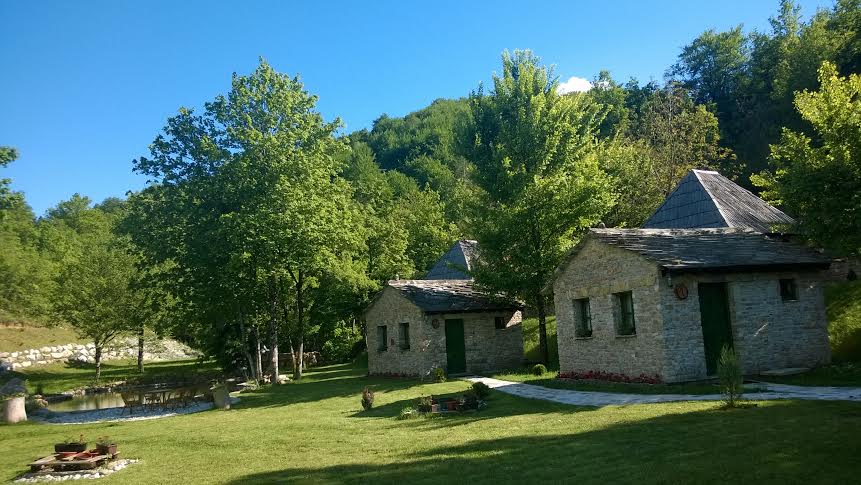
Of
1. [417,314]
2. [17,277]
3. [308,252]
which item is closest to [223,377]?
[308,252]

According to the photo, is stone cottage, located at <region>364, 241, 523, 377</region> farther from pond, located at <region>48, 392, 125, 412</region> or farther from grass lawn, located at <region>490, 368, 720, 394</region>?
pond, located at <region>48, 392, 125, 412</region>

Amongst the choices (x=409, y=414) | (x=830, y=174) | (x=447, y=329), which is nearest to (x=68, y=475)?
(x=409, y=414)

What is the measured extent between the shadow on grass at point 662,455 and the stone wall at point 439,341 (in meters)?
13.7

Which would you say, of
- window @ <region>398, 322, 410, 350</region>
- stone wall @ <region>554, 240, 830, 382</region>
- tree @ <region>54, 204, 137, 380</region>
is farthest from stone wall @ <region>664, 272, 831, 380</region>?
tree @ <region>54, 204, 137, 380</region>

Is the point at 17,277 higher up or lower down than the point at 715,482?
higher up

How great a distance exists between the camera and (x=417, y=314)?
24.2 m

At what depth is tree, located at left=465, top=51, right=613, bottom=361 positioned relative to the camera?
22.7m

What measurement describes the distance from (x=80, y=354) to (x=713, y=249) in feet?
157

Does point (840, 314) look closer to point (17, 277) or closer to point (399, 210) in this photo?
point (399, 210)

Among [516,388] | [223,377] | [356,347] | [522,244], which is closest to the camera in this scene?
[516,388]

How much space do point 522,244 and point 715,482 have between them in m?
17.1

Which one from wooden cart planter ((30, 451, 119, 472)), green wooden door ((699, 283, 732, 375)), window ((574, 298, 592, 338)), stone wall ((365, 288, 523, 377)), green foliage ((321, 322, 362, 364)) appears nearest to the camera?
wooden cart planter ((30, 451, 119, 472))

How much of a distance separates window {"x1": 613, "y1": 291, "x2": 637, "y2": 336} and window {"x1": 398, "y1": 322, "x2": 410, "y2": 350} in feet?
36.0

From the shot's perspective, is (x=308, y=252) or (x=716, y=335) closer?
(x=716, y=335)
